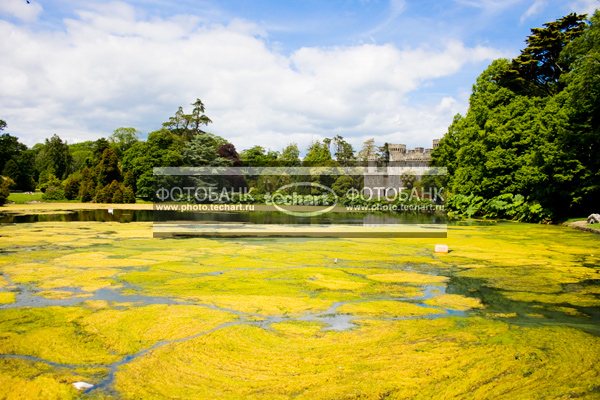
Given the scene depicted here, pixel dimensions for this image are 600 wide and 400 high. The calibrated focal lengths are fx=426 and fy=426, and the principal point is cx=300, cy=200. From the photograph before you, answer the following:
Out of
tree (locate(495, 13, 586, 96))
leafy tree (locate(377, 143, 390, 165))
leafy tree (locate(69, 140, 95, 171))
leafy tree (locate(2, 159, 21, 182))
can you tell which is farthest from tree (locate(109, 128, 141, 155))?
tree (locate(495, 13, 586, 96))

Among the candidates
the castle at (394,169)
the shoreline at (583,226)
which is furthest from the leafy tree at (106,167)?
the shoreline at (583,226)

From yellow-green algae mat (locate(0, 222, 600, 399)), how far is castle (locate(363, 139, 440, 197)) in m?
59.1

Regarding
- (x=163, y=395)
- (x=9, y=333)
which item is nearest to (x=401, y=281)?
(x=163, y=395)

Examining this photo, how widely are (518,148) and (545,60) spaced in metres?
7.47

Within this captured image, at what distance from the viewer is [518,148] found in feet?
111

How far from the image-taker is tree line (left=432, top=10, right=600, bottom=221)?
2509 centimetres

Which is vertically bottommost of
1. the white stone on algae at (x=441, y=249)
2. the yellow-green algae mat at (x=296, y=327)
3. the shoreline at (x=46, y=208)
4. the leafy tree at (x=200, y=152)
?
the yellow-green algae mat at (x=296, y=327)

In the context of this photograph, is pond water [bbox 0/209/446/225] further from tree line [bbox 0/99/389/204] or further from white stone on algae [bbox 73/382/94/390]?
white stone on algae [bbox 73/382/94/390]

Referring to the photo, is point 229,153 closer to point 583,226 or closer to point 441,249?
point 583,226

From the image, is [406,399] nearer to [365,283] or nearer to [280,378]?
[280,378]

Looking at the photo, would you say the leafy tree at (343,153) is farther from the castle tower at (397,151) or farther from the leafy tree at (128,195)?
the leafy tree at (128,195)

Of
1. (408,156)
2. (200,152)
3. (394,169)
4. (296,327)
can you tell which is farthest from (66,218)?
(408,156)

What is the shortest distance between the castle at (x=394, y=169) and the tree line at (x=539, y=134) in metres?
29.4

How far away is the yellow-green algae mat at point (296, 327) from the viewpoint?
16.7ft
